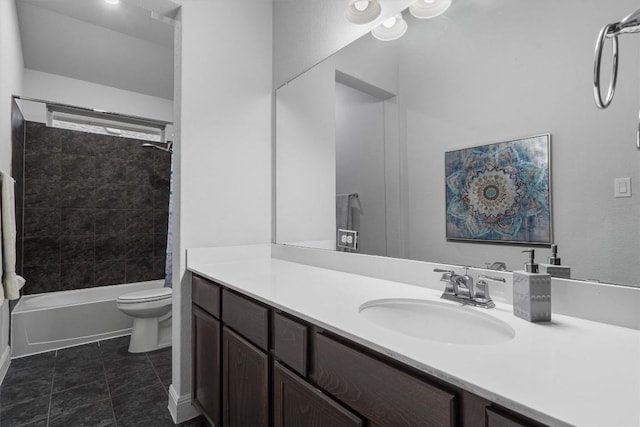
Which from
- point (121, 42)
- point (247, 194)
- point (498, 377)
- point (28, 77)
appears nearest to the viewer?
point (498, 377)

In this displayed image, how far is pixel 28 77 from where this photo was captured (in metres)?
3.07

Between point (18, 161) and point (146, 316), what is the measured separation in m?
1.73

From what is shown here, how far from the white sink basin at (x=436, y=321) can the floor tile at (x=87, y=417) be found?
1579 mm

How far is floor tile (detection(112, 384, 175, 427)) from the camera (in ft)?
5.49

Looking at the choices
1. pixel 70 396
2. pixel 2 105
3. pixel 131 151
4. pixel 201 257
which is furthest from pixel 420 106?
pixel 131 151

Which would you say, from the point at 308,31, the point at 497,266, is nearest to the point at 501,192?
the point at 497,266

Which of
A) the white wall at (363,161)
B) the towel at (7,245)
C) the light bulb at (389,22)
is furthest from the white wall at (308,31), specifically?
the towel at (7,245)

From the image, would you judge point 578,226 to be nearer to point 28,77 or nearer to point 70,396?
point 70,396

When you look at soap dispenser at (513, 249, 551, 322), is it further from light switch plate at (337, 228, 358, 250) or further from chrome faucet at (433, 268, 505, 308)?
light switch plate at (337, 228, 358, 250)

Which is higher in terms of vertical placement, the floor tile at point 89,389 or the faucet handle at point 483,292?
the faucet handle at point 483,292

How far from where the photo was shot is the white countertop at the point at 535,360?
46 cm

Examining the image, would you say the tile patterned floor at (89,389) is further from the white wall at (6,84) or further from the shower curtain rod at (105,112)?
the shower curtain rod at (105,112)

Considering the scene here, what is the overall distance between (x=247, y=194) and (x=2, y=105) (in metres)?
1.73

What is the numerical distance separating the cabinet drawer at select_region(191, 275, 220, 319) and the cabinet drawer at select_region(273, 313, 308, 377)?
1.65 ft
